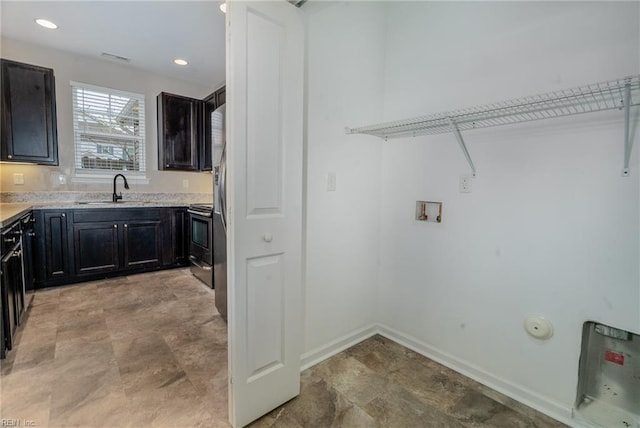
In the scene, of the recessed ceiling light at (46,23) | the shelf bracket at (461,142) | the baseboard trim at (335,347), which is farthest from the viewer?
the recessed ceiling light at (46,23)

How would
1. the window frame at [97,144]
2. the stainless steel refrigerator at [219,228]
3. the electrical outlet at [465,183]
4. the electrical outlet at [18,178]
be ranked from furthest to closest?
the window frame at [97,144]
the electrical outlet at [18,178]
the stainless steel refrigerator at [219,228]
the electrical outlet at [465,183]

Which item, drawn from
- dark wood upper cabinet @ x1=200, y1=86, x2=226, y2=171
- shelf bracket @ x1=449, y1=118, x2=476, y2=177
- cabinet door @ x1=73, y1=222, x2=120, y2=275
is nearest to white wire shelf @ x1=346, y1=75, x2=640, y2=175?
shelf bracket @ x1=449, y1=118, x2=476, y2=177

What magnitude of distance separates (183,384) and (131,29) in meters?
3.19

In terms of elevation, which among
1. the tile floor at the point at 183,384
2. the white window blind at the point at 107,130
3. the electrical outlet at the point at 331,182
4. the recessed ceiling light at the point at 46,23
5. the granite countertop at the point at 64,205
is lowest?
the tile floor at the point at 183,384

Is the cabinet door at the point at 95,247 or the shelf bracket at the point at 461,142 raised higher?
A: the shelf bracket at the point at 461,142

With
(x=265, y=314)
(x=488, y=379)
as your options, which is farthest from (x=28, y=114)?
(x=488, y=379)

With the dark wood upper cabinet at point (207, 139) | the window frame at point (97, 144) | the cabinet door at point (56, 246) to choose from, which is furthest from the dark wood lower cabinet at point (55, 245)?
the dark wood upper cabinet at point (207, 139)

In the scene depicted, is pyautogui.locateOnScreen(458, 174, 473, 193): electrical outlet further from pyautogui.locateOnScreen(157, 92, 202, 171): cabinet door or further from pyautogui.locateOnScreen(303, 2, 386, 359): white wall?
pyautogui.locateOnScreen(157, 92, 202, 171): cabinet door

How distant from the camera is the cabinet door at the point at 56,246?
3.13m

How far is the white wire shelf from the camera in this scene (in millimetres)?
1229

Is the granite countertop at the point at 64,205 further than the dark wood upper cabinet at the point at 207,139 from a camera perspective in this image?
No

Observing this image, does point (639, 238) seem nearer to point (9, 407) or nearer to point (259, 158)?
point (259, 158)

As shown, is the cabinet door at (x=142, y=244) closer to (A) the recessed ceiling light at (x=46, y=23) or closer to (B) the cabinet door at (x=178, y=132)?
(B) the cabinet door at (x=178, y=132)

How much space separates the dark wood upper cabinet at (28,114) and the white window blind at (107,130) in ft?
1.23
